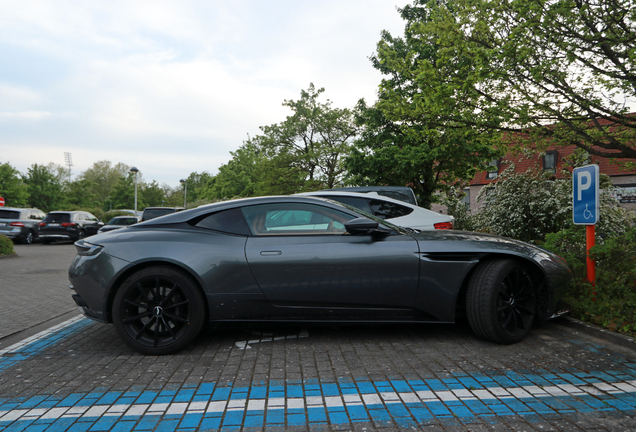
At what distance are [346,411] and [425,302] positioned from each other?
4.91 ft

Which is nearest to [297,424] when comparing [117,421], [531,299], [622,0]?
[117,421]

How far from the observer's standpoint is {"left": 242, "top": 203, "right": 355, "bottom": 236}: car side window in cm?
409

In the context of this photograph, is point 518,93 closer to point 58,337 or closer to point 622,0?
point 622,0

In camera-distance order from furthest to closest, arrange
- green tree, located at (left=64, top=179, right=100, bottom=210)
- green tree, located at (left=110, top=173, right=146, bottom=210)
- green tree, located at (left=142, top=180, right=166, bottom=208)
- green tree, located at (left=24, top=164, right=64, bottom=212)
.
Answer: green tree, located at (left=142, top=180, right=166, bottom=208) < green tree, located at (left=110, top=173, right=146, bottom=210) < green tree, located at (left=64, top=179, right=100, bottom=210) < green tree, located at (left=24, top=164, right=64, bottom=212)

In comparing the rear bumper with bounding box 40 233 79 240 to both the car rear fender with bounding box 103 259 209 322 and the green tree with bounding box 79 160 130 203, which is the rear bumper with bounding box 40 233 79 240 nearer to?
the car rear fender with bounding box 103 259 209 322

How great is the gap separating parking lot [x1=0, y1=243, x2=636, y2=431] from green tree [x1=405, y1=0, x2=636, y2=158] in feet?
17.3

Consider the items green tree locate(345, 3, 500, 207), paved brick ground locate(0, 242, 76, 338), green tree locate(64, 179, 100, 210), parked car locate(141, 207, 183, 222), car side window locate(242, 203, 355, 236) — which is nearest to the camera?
car side window locate(242, 203, 355, 236)

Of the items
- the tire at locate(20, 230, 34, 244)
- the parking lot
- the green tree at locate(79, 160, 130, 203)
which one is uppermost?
the green tree at locate(79, 160, 130, 203)

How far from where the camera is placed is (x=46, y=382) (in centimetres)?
328

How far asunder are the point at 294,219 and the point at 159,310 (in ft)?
4.67

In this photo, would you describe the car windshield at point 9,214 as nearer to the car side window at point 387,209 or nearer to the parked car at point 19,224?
the parked car at point 19,224

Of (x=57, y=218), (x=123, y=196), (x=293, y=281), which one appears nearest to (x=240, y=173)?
(x=123, y=196)

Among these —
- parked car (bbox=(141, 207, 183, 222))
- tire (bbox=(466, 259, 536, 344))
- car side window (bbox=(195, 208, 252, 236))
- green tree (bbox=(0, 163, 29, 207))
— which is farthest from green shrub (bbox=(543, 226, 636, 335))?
green tree (bbox=(0, 163, 29, 207))

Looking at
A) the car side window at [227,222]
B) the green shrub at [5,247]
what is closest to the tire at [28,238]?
the green shrub at [5,247]
